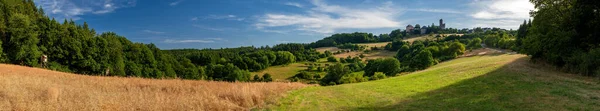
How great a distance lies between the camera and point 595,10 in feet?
78.5

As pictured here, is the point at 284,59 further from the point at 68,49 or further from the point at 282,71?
the point at 68,49

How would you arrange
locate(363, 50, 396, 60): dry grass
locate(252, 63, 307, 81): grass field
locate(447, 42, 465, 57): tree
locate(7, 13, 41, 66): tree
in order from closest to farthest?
locate(7, 13, 41, 66): tree → locate(447, 42, 465, 57): tree → locate(252, 63, 307, 81): grass field → locate(363, 50, 396, 60): dry grass

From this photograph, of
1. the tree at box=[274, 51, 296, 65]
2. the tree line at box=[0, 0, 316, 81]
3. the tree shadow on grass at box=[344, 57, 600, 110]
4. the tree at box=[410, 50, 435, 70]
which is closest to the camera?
the tree shadow on grass at box=[344, 57, 600, 110]

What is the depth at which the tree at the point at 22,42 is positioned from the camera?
4241 cm

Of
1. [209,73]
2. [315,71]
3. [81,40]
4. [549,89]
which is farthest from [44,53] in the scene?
[315,71]

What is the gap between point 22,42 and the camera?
43438 mm

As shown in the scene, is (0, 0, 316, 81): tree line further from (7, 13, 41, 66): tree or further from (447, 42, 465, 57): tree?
(447, 42, 465, 57): tree

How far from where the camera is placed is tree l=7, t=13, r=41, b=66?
42412mm

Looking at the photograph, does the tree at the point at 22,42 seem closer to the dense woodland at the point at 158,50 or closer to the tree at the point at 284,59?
the dense woodland at the point at 158,50

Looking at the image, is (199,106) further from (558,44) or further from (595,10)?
(595,10)

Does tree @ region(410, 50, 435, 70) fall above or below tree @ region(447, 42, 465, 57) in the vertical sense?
below

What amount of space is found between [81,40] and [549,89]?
6291 centimetres

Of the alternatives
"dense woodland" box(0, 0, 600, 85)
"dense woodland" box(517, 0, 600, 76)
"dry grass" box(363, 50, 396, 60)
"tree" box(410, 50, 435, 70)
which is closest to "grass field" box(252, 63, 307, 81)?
"dense woodland" box(0, 0, 600, 85)

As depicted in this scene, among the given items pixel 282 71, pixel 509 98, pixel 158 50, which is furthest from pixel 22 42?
pixel 282 71
